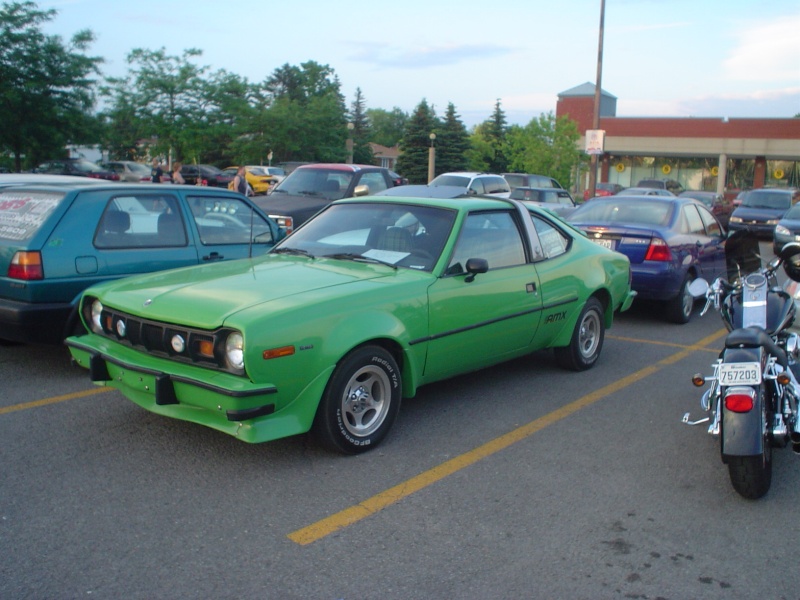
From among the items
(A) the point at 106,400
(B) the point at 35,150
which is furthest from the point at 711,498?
(B) the point at 35,150

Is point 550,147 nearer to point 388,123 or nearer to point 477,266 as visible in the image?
point 477,266

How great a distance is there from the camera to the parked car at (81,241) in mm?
6020

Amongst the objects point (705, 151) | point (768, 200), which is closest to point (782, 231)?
point (768, 200)

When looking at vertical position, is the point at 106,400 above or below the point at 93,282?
below

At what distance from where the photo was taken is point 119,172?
4109cm

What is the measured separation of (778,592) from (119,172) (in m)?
42.0

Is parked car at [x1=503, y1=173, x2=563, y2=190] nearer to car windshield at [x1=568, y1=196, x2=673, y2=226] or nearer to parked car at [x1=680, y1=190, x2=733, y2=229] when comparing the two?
parked car at [x1=680, y1=190, x2=733, y2=229]

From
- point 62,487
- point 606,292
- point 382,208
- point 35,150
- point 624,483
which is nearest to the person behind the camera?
→ point 62,487

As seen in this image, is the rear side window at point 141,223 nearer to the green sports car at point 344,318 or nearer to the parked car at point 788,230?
the green sports car at point 344,318

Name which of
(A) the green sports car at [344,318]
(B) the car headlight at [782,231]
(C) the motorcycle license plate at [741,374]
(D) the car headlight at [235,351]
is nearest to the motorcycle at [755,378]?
(C) the motorcycle license plate at [741,374]

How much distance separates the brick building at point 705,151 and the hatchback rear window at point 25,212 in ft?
150

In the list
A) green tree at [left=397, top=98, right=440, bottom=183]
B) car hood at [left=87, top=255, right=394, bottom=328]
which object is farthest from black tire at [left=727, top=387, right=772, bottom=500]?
green tree at [left=397, top=98, right=440, bottom=183]

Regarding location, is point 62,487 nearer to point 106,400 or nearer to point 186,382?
point 186,382

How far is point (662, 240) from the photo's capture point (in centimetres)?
912
